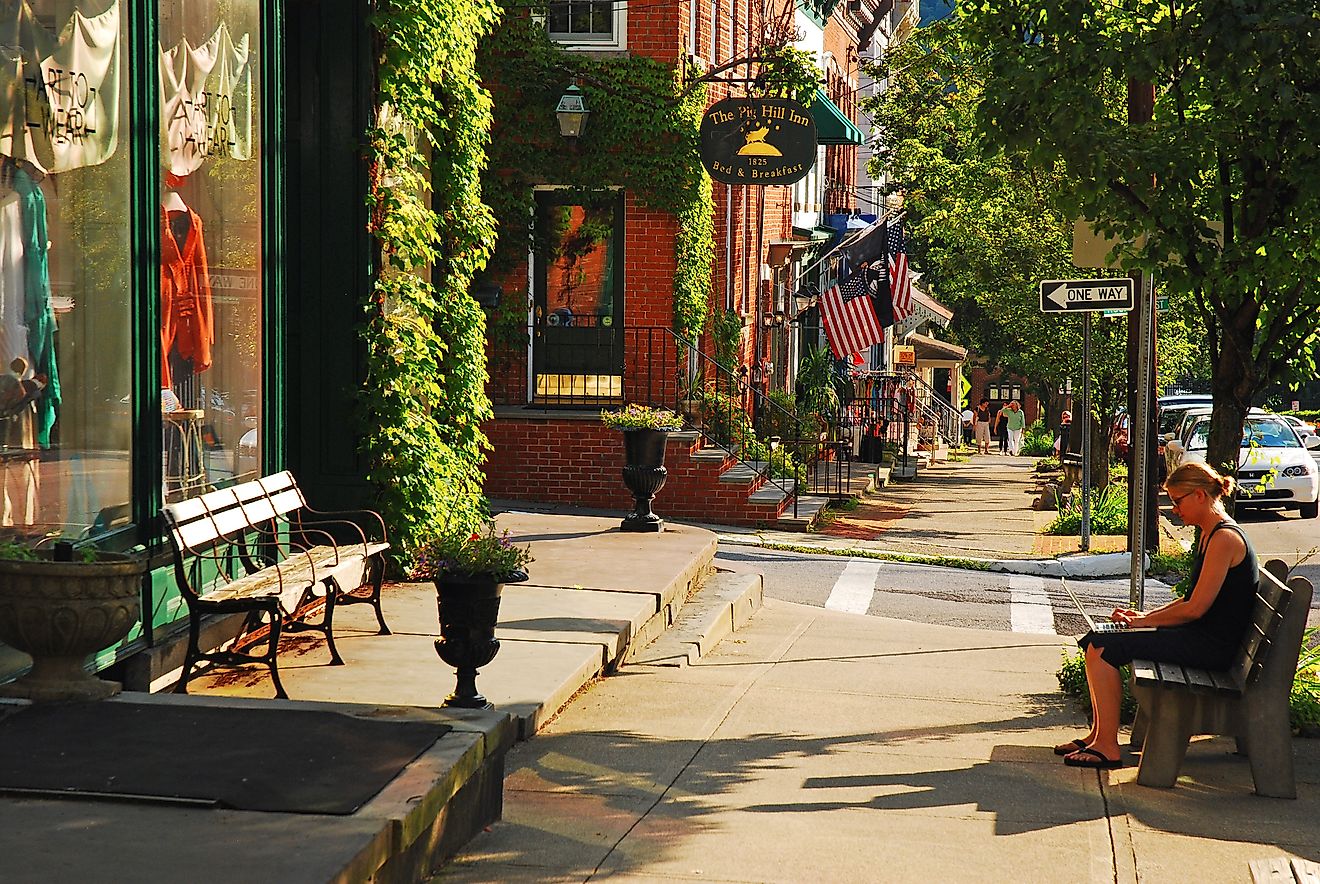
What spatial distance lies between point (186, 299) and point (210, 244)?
47 centimetres

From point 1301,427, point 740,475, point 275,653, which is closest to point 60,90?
point 275,653

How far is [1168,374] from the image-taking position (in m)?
23.9

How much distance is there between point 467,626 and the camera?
666 cm

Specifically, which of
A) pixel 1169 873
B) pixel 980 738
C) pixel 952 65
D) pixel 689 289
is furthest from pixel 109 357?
pixel 952 65

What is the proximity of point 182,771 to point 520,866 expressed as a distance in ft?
3.77

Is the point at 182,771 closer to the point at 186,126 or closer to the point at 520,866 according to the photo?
the point at 520,866

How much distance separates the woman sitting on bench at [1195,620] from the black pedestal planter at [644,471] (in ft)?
25.2

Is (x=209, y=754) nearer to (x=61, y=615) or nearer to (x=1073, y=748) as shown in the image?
(x=61, y=615)

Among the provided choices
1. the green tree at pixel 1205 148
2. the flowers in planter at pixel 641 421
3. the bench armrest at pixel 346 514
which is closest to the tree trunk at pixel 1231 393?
the green tree at pixel 1205 148

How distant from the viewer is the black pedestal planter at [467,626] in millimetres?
6645

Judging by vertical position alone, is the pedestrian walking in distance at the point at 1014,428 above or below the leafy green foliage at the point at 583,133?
below

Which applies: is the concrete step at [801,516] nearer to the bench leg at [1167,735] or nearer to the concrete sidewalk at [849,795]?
the concrete sidewalk at [849,795]

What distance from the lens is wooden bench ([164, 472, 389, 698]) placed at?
695 cm

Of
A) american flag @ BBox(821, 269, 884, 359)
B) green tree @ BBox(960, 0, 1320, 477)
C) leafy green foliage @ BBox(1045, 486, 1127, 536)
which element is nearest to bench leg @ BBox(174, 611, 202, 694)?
green tree @ BBox(960, 0, 1320, 477)
